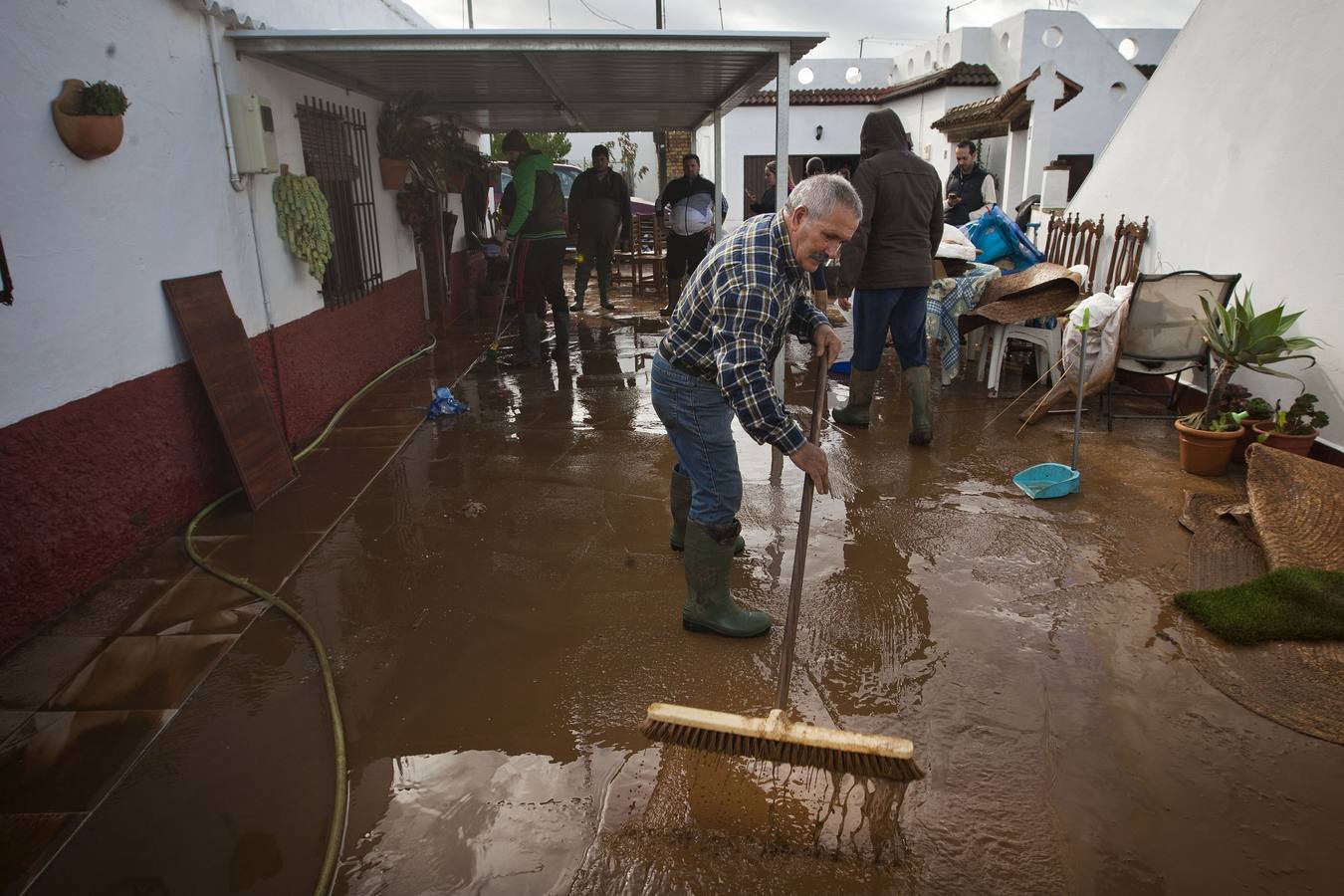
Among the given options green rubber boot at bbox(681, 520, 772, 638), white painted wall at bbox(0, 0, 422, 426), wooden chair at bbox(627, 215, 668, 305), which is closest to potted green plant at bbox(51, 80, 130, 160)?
white painted wall at bbox(0, 0, 422, 426)

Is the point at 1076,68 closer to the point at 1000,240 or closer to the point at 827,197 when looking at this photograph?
the point at 1000,240

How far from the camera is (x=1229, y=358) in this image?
5.09m

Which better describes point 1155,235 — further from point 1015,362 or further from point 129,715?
point 129,715

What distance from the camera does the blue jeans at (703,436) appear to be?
3.18 metres

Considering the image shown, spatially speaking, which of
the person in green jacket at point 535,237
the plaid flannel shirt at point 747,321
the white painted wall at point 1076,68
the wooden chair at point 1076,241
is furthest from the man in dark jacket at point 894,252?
the white painted wall at point 1076,68

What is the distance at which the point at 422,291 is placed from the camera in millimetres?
9945

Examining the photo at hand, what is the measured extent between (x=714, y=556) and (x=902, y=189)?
3.34 metres

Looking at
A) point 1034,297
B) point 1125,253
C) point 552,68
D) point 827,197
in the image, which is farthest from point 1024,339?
point 827,197

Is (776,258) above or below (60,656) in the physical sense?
above

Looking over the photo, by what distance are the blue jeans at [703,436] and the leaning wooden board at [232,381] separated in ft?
9.00

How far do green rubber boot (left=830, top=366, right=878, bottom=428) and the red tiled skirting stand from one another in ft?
12.7

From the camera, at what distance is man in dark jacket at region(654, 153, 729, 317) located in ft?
31.6

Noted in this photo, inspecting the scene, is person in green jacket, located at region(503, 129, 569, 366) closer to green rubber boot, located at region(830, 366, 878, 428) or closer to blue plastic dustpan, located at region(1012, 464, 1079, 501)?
green rubber boot, located at region(830, 366, 878, 428)

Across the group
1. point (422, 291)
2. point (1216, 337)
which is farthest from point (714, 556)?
point (422, 291)
